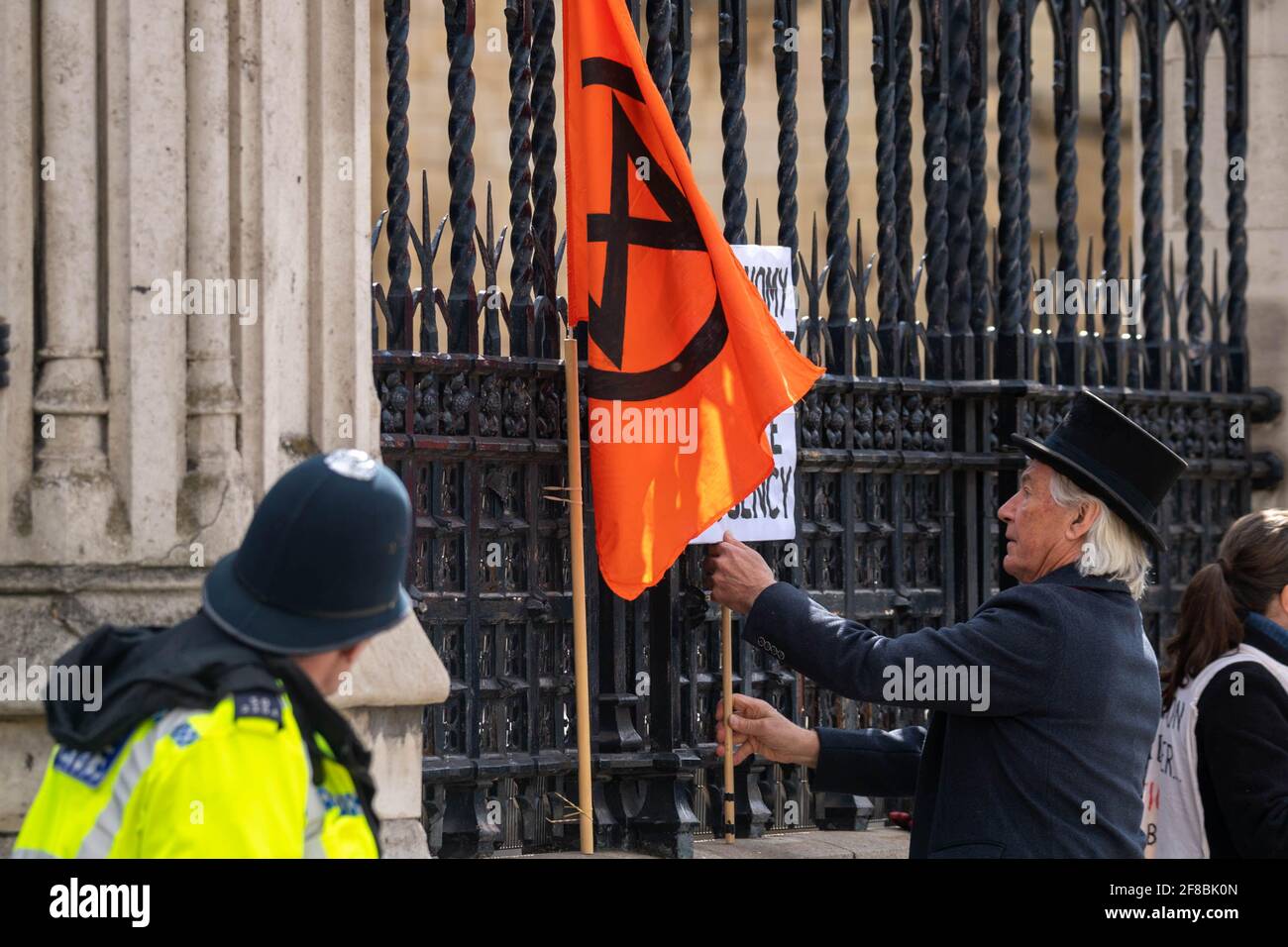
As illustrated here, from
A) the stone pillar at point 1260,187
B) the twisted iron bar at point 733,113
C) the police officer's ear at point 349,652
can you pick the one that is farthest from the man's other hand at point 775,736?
the stone pillar at point 1260,187

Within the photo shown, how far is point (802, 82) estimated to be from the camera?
45.3 ft

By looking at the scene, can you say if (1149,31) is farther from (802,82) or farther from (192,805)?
(192,805)

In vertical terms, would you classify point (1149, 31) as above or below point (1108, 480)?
above

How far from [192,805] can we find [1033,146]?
12058 millimetres

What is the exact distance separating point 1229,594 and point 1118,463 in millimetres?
549

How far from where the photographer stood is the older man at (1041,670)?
3998 mm

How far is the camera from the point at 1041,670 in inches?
157

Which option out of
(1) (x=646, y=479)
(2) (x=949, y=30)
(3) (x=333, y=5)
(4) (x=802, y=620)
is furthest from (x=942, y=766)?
(2) (x=949, y=30)

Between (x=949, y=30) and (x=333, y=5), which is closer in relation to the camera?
(x=333, y=5)

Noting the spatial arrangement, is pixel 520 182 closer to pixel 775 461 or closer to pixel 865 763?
pixel 775 461

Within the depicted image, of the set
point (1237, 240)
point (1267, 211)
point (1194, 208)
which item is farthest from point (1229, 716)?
point (1267, 211)

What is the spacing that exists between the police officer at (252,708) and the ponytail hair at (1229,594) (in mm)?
2602

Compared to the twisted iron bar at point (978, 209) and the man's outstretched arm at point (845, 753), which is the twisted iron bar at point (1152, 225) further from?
the man's outstretched arm at point (845, 753)
